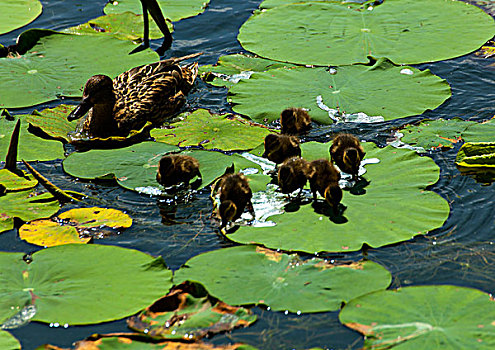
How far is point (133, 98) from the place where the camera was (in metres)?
8.90

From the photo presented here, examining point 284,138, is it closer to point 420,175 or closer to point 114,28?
point 420,175

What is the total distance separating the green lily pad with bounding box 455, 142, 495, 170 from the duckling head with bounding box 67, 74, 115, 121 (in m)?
4.18

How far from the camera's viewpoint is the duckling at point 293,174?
6.48 metres

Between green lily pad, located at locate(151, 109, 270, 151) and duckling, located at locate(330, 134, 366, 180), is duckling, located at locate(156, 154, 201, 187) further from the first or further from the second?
→ duckling, located at locate(330, 134, 366, 180)

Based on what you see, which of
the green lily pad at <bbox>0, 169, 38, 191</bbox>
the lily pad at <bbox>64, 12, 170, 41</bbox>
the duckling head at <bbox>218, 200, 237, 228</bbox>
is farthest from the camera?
the lily pad at <bbox>64, 12, 170, 41</bbox>

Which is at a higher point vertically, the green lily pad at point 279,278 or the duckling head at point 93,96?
the duckling head at point 93,96

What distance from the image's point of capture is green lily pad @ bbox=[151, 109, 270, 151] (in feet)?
25.7

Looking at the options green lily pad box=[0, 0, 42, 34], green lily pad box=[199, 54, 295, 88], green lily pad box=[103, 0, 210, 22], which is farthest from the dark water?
green lily pad box=[0, 0, 42, 34]

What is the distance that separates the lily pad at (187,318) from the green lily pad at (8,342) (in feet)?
2.63

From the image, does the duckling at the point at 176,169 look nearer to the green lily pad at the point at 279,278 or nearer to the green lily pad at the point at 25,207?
the green lily pad at the point at 25,207

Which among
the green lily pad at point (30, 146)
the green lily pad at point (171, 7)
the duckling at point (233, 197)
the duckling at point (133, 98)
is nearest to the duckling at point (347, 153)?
the duckling at point (233, 197)

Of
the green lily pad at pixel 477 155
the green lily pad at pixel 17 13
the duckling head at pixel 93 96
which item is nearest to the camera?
the green lily pad at pixel 477 155

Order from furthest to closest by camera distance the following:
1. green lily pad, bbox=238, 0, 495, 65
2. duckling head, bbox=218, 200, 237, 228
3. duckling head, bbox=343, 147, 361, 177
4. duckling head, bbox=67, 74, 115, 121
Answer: green lily pad, bbox=238, 0, 495, 65 < duckling head, bbox=67, 74, 115, 121 < duckling head, bbox=343, 147, 361, 177 < duckling head, bbox=218, 200, 237, 228

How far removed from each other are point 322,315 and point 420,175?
2357 mm
